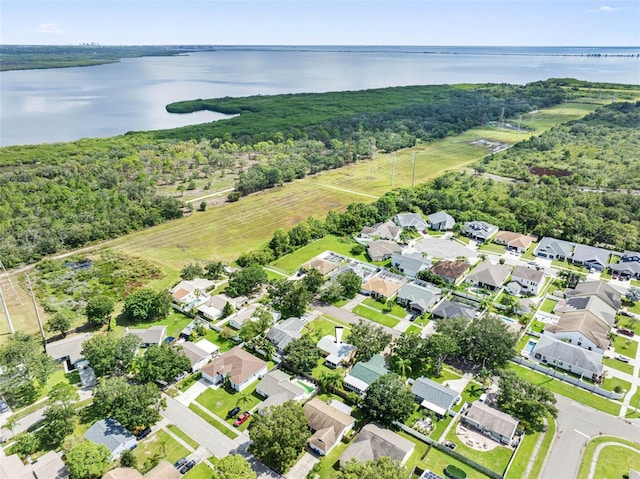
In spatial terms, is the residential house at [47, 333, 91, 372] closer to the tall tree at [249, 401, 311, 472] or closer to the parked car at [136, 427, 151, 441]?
the parked car at [136, 427, 151, 441]

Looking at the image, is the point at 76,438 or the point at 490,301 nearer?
the point at 76,438

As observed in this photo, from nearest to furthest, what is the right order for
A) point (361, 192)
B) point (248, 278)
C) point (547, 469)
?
point (547, 469) < point (248, 278) < point (361, 192)

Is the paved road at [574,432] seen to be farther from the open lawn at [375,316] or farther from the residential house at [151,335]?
the residential house at [151,335]

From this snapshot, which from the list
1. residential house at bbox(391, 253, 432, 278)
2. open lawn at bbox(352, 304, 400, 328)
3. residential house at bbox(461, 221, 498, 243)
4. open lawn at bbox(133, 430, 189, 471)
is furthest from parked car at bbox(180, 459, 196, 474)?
residential house at bbox(461, 221, 498, 243)

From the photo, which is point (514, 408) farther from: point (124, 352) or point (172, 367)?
point (124, 352)

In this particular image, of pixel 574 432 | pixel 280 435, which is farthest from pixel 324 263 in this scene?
pixel 574 432

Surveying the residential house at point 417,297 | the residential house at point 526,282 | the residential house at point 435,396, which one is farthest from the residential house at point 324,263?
the residential house at point 435,396

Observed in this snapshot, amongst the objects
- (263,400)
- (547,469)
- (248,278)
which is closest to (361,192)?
(248,278)
